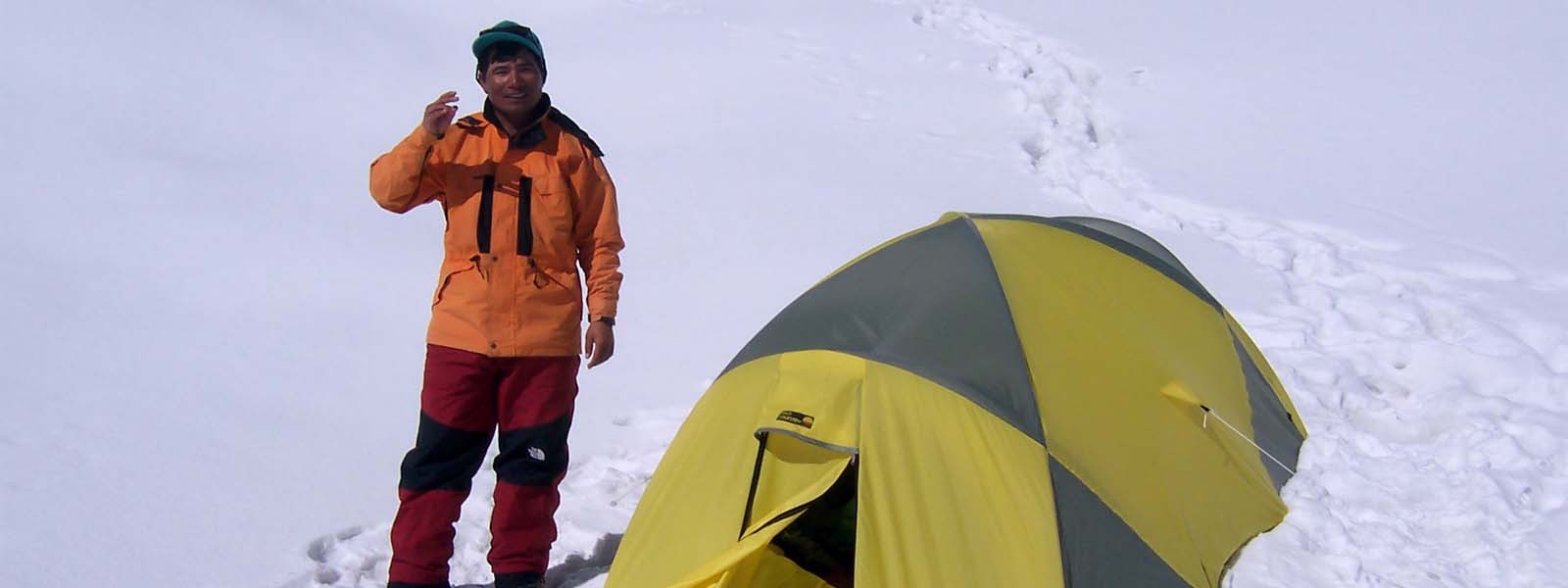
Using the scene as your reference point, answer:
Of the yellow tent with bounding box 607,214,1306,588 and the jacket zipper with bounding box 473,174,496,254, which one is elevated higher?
the jacket zipper with bounding box 473,174,496,254

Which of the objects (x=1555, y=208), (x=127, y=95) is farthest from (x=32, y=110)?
(x=1555, y=208)

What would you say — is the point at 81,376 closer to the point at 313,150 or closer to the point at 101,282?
the point at 101,282

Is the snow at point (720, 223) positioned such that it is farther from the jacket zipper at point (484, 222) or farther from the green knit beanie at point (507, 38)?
the green knit beanie at point (507, 38)

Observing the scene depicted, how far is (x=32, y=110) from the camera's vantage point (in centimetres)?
634

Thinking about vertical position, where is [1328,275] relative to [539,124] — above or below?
below

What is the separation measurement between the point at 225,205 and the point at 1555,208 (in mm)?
7980

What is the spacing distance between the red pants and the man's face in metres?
0.66

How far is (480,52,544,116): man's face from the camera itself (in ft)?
10.2

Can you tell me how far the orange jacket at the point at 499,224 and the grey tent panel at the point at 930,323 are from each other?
1.82ft

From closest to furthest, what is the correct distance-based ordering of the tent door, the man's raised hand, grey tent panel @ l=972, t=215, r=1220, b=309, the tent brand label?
the tent door < the tent brand label < the man's raised hand < grey tent panel @ l=972, t=215, r=1220, b=309

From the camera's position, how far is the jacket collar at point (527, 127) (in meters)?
3.18

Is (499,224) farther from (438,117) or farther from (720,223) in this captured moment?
(720,223)

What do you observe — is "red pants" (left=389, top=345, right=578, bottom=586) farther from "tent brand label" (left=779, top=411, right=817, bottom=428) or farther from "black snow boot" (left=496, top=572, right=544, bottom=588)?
"tent brand label" (left=779, top=411, right=817, bottom=428)

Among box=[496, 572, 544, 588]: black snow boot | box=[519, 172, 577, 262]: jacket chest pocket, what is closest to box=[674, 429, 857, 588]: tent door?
box=[496, 572, 544, 588]: black snow boot
